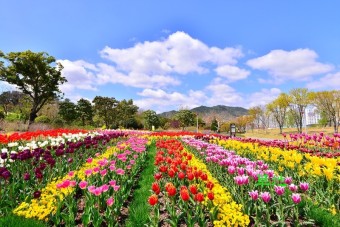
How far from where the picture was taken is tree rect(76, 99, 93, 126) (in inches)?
1968

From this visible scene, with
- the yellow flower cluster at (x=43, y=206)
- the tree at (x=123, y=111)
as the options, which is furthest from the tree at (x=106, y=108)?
the yellow flower cluster at (x=43, y=206)

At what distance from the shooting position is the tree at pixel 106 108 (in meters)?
55.6

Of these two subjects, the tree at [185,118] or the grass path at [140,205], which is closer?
the grass path at [140,205]

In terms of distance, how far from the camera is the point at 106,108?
2227 inches

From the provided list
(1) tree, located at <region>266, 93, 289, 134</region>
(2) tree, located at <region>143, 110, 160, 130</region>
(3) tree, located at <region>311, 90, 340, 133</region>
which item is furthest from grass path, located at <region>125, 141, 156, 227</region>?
(1) tree, located at <region>266, 93, 289, 134</region>

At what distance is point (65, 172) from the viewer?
24.8 ft

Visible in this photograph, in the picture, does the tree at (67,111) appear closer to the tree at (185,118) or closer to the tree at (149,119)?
the tree at (149,119)

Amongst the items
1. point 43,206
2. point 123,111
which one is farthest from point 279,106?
point 43,206

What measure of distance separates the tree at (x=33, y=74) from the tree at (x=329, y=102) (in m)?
48.6

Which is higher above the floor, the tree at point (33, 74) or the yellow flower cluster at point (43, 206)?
the tree at point (33, 74)

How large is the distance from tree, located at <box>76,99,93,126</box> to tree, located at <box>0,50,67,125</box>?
1416 centimetres

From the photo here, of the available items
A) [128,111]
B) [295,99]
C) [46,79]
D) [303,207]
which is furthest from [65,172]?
[295,99]

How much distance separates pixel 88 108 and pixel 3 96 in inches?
657

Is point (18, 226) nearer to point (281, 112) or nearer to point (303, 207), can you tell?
point (303, 207)
